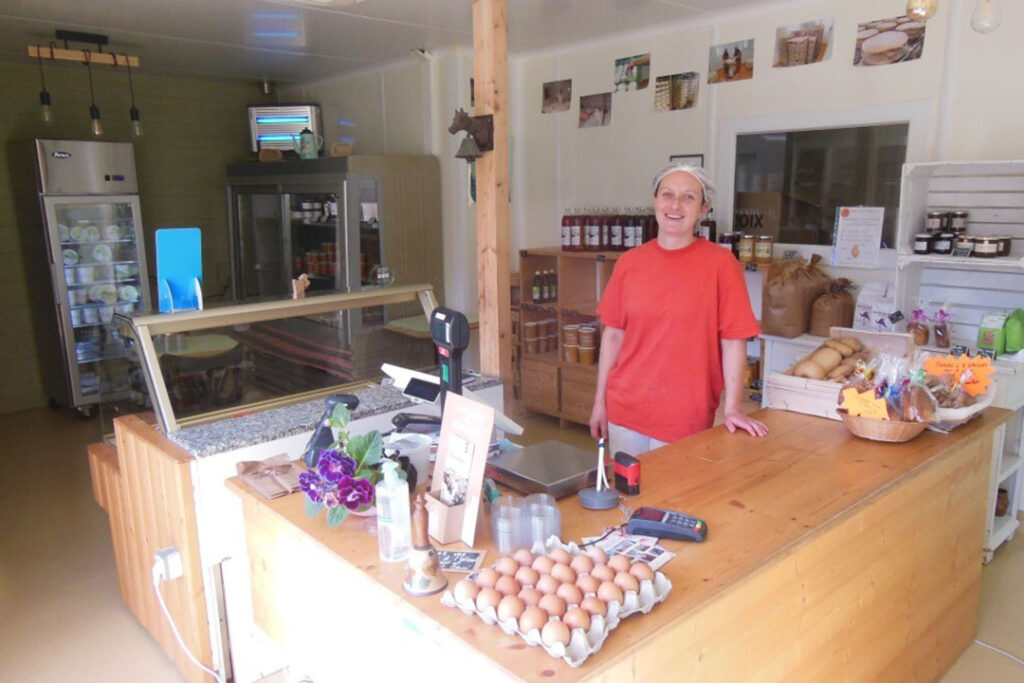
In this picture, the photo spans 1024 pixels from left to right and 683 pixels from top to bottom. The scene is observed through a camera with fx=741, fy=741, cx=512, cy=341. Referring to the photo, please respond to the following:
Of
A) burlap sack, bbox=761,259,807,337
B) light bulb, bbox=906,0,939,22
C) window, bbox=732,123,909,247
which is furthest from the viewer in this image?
burlap sack, bbox=761,259,807,337

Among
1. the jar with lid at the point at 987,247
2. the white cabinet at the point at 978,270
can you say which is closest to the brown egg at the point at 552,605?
the white cabinet at the point at 978,270

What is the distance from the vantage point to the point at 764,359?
4148 mm

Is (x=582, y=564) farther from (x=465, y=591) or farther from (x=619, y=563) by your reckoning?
(x=465, y=591)

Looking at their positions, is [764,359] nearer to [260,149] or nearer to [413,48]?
[413,48]

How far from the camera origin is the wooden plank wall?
2.31m

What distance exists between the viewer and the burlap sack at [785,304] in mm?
3857

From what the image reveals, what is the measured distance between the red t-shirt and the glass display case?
824mm

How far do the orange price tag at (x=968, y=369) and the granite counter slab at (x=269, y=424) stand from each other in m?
1.57

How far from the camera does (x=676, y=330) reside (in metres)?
2.46

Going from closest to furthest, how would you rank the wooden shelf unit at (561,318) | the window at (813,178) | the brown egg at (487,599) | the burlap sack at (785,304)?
the brown egg at (487,599) → the window at (813,178) → the burlap sack at (785,304) → the wooden shelf unit at (561,318)

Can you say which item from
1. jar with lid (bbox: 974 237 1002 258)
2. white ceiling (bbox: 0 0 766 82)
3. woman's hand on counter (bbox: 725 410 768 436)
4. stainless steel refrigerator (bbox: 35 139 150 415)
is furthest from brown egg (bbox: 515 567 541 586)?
stainless steel refrigerator (bbox: 35 139 150 415)

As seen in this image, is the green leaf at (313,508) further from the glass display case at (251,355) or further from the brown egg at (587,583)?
the glass display case at (251,355)

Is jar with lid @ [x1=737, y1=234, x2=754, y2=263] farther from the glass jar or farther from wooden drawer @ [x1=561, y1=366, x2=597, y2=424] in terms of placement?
wooden drawer @ [x1=561, y1=366, x2=597, y2=424]

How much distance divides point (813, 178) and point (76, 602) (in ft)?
13.4
